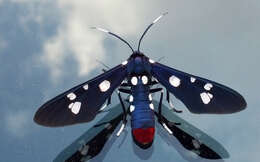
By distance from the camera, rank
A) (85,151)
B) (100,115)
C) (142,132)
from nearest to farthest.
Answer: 1. (142,132)
2. (85,151)
3. (100,115)

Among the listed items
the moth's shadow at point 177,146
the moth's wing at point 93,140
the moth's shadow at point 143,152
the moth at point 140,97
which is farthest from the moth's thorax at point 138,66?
the moth's shadow at point 143,152

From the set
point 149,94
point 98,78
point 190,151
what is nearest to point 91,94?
point 98,78

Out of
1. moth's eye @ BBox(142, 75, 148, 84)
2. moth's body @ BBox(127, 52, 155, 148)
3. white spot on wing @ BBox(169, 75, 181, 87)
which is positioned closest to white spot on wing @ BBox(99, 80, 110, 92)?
moth's body @ BBox(127, 52, 155, 148)

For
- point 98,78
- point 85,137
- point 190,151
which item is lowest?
point 190,151

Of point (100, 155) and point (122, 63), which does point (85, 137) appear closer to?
point (100, 155)

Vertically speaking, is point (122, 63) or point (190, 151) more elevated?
point (122, 63)

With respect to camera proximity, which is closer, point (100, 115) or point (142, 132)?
point (142, 132)

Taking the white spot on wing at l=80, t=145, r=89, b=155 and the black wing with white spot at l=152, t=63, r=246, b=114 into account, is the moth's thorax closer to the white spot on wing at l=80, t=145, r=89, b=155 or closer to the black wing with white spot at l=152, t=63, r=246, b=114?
the black wing with white spot at l=152, t=63, r=246, b=114
